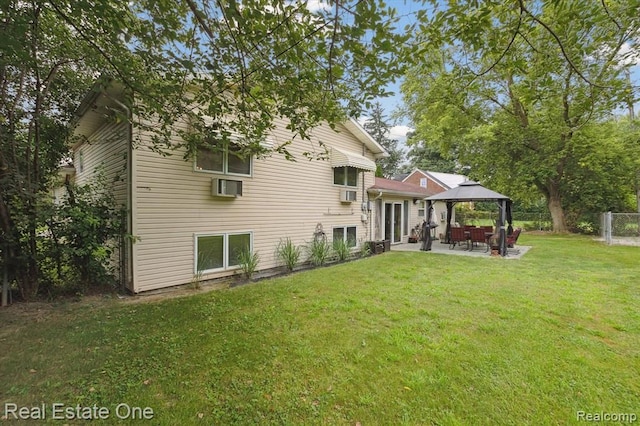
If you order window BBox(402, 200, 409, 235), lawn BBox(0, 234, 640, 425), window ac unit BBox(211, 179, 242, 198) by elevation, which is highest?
window ac unit BBox(211, 179, 242, 198)

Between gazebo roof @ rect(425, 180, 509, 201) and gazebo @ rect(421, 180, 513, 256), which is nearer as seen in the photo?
gazebo @ rect(421, 180, 513, 256)

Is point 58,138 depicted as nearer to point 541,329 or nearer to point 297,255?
point 297,255

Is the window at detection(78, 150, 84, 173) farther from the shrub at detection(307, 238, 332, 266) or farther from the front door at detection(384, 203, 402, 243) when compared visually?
the front door at detection(384, 203, 402, 243)

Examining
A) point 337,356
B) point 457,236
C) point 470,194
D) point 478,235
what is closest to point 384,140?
point 457,236

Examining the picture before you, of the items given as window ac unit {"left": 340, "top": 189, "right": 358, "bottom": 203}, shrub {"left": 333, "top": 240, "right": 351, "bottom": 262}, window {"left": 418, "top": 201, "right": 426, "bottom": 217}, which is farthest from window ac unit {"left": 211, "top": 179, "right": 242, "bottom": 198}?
window {"left": 418, "top": 201, "right": 426, "bottom": 217}

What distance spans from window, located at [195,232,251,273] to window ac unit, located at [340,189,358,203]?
13.1 ft

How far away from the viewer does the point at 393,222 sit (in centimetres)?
1359

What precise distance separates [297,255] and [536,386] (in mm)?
6224

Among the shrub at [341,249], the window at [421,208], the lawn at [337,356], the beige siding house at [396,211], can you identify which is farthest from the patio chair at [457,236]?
the lawn at [337,356]

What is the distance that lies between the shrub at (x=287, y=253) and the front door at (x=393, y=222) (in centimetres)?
602

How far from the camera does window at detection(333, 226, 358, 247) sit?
409 inches

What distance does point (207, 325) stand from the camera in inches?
163

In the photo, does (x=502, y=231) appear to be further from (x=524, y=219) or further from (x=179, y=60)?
(x=524, y=219)

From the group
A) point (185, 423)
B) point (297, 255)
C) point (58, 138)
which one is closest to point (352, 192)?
point (297, 255)
